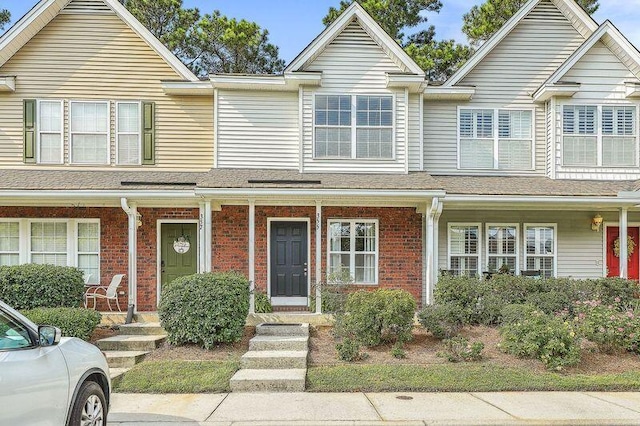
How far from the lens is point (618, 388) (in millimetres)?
7277

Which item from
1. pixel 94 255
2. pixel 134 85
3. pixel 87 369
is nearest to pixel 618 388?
pixel 87 369

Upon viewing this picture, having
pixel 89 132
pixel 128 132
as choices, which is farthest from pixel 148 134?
pixel 89 132

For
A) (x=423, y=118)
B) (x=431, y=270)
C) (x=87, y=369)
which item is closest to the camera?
(x=87, y=369)

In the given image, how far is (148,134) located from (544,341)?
9.69 metres

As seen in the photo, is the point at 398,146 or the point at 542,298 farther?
the point at 398,146

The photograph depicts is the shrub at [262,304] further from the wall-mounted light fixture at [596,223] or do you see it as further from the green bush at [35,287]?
the wall-mounted light fixture at [596,223]

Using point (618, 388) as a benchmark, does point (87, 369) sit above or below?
above

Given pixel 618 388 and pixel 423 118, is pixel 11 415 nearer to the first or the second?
pixel 618 388

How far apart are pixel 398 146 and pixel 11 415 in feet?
32.9

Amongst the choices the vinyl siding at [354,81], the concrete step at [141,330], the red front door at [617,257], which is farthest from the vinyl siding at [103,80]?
the red front door at [617,257]

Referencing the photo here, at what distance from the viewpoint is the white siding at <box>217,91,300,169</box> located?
1256cm

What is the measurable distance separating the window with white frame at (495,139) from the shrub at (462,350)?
572 centimetres

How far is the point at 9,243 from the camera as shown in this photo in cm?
1214

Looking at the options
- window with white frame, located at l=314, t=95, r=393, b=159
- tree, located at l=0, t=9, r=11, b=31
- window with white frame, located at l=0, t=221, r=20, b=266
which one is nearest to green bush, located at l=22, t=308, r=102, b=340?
window with white frame, located at l=0, t=221, r=20, b=266
